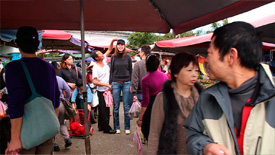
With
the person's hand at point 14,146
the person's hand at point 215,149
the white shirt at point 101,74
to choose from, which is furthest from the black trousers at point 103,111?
the person's hand at point 215,149

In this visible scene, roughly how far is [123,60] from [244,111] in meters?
4.46

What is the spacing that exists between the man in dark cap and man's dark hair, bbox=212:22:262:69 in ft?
5.72

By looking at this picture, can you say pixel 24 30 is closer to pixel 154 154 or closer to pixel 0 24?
pixel 0 24

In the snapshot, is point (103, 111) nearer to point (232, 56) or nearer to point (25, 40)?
point (25, 40)

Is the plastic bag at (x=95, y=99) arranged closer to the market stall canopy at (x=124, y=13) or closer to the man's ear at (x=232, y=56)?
the market stall canopy at (x=124, y=13)

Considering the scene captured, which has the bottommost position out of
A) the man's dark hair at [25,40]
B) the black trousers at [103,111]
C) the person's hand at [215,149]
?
the black trousers at [103,111]

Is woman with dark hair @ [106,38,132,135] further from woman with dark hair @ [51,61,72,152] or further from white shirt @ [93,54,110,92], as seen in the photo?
woman with dark hair @ [51,61,72,152]

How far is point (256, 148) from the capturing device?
1.10m

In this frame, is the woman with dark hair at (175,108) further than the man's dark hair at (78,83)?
No

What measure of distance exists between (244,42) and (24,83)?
1890mm

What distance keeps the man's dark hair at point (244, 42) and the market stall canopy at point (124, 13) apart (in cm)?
145

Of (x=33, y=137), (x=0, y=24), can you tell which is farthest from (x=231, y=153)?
(x=0, y=24)

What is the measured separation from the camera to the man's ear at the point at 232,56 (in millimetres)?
1198

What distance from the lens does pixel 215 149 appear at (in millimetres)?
1115
